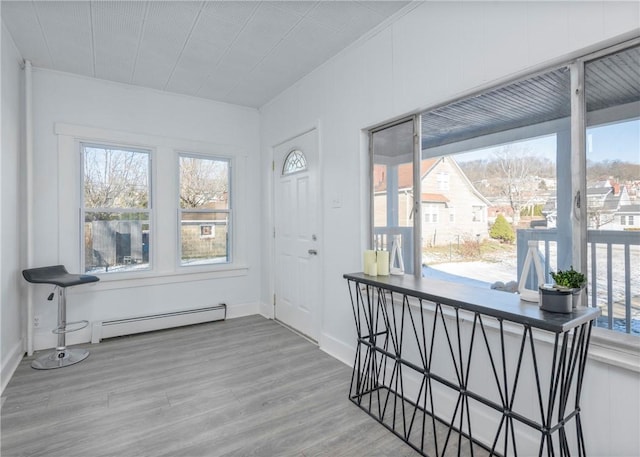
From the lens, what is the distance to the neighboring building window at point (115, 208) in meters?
3.55

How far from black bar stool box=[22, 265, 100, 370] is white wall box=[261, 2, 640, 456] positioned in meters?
2.33

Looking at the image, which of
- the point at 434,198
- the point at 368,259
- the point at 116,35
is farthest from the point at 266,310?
the point at 116,35

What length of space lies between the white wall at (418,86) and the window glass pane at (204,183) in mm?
831

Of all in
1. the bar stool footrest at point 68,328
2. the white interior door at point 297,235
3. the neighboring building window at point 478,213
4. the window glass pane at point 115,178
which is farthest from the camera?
the window glass pane at point 115,178

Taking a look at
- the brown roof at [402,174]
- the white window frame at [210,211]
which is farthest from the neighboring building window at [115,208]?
the brown roof at [402,174]

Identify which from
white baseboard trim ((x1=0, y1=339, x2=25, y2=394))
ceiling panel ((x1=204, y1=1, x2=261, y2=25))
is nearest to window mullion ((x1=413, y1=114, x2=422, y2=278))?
ceiling panel ((x1=204, y1=1, x2=261, y2=25))

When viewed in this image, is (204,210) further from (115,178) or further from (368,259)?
(368,259)

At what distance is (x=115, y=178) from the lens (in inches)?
145

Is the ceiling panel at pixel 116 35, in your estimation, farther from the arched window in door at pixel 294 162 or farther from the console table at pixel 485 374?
the console table at pixel 485 374

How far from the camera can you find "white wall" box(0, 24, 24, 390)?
8.41ft

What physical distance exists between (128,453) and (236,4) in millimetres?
2959

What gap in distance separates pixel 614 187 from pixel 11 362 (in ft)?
14.3

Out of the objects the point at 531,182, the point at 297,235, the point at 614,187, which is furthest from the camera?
the point at 297,235

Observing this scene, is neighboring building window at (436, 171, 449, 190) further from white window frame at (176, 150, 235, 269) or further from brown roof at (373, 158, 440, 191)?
white window frame at (176, 150, 235, 269)
